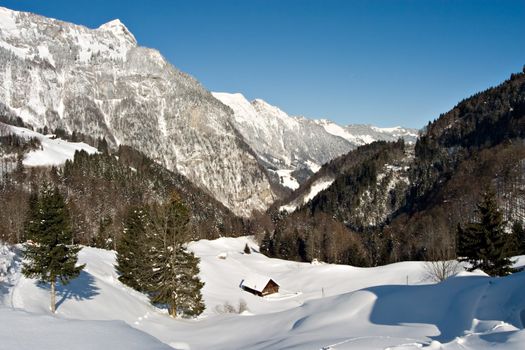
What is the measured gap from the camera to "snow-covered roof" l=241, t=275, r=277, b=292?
6912 centimetres

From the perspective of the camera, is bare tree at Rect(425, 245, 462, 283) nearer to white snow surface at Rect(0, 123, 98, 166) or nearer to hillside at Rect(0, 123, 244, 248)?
hillside at Rect(0, 123, 244, 248)

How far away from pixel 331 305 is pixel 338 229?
317 ft

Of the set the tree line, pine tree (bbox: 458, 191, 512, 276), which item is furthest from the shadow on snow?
pine tree (bbox: 458, 191, 512, 276)

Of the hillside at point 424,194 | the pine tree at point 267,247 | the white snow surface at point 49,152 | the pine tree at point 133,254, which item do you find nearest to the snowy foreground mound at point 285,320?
the pine tree at point 133,254

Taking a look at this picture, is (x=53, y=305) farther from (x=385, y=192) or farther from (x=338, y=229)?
(x=385, y=192)

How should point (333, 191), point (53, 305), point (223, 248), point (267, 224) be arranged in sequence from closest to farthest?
point (53, 305) < point (223, 248) < point (267, 224) < point (333, 191)

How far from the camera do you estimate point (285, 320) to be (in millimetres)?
30203

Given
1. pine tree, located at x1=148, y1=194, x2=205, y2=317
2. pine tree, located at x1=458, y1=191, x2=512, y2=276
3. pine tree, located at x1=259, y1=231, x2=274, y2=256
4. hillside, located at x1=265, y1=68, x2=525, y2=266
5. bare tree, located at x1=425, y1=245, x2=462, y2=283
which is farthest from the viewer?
pine tree, located at x1=259, y1=231, x2=274, y2=256

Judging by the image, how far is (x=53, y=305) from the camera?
26.1 m

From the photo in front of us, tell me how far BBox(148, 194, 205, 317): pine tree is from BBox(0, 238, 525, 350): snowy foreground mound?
2055 mm

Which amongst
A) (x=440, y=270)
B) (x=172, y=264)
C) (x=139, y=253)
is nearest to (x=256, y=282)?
(x=440, y=270)

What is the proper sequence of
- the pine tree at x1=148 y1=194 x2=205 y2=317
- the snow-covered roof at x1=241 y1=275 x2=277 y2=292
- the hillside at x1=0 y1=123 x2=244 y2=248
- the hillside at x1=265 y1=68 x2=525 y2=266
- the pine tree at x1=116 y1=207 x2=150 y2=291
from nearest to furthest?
the pine tree at x1=148 y1=194 x2=205 y2=317 → the pine tree at x1=116 y1=207 x2=150 y2=291 → the snow-covered roof at x1=241 y1=275 x2=277 y2=292 → the hillside at x1=265 y1=68 x2=525 y2=266 → the hillside at x1=0 y1=123 x2=244 y2=248

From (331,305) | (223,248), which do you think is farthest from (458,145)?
(331,305)

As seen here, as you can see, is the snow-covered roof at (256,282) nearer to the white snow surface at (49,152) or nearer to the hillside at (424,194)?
the hillside at (424,194)
